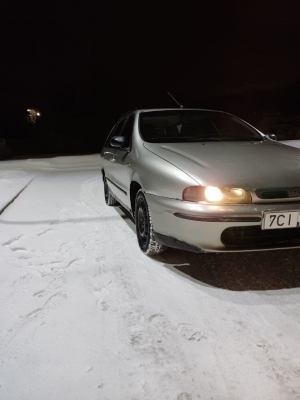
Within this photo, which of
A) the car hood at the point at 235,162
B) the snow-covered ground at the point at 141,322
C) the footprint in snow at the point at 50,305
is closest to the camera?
the snow-covered ground at the point at 141,322

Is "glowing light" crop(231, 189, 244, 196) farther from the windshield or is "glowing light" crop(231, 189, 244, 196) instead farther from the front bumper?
the windshield

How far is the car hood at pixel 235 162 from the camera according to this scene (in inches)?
108

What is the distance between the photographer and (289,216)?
2658 millimetres

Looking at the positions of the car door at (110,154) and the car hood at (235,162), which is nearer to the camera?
the car hood at (235,162)

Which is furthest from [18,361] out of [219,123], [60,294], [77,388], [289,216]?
[219,123]

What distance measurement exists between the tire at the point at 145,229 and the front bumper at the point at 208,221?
0.38 metres

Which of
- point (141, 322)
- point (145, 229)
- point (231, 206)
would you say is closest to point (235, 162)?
point (231, 206)

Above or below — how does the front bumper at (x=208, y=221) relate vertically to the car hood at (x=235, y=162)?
below

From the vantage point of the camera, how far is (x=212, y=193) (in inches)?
107

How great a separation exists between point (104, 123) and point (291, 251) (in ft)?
83.3

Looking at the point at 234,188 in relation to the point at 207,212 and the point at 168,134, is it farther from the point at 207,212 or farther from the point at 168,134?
the point at 168,134

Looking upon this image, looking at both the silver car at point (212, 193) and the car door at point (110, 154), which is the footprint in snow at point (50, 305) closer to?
the silver car at point (212, 193)

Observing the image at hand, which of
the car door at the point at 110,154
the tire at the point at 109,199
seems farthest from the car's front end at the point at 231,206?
the tire at the point at 109,199

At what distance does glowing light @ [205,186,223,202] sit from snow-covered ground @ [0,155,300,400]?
720 millimetres
